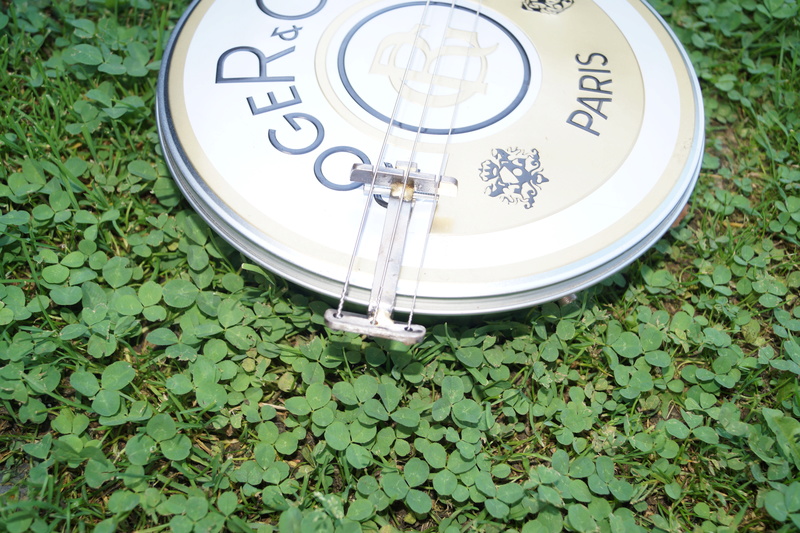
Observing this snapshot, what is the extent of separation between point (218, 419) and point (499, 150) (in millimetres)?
1073

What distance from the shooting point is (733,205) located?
2.56 meters

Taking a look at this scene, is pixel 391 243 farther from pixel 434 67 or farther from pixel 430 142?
pixel 434 67

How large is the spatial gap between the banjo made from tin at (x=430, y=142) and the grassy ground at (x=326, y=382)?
285mm

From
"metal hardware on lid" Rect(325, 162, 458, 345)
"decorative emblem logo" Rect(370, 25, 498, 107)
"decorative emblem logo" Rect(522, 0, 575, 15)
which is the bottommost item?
"metal hardware on lid" Rect(325, 162, 458, 345)

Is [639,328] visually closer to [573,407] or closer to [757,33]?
[573,407]

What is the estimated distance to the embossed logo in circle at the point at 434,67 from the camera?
2.10m

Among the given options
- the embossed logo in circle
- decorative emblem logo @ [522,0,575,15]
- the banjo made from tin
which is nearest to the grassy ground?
the banjo made from tin

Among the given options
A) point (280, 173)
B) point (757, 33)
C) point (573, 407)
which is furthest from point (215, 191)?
point (757, 33)

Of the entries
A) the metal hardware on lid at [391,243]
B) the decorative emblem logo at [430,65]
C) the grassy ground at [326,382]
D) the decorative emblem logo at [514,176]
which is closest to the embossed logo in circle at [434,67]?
the decorative emblem logo at [430,65]

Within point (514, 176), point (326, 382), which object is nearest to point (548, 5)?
point (514, 176)

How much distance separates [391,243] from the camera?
1.83 m

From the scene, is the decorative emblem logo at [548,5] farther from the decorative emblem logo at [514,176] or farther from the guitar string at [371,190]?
the decorative emblem logo at [514,176]

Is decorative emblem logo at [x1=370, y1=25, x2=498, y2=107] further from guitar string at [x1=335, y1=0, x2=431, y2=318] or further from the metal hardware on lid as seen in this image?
the metal hardware on lid

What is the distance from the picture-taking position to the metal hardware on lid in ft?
5.61
